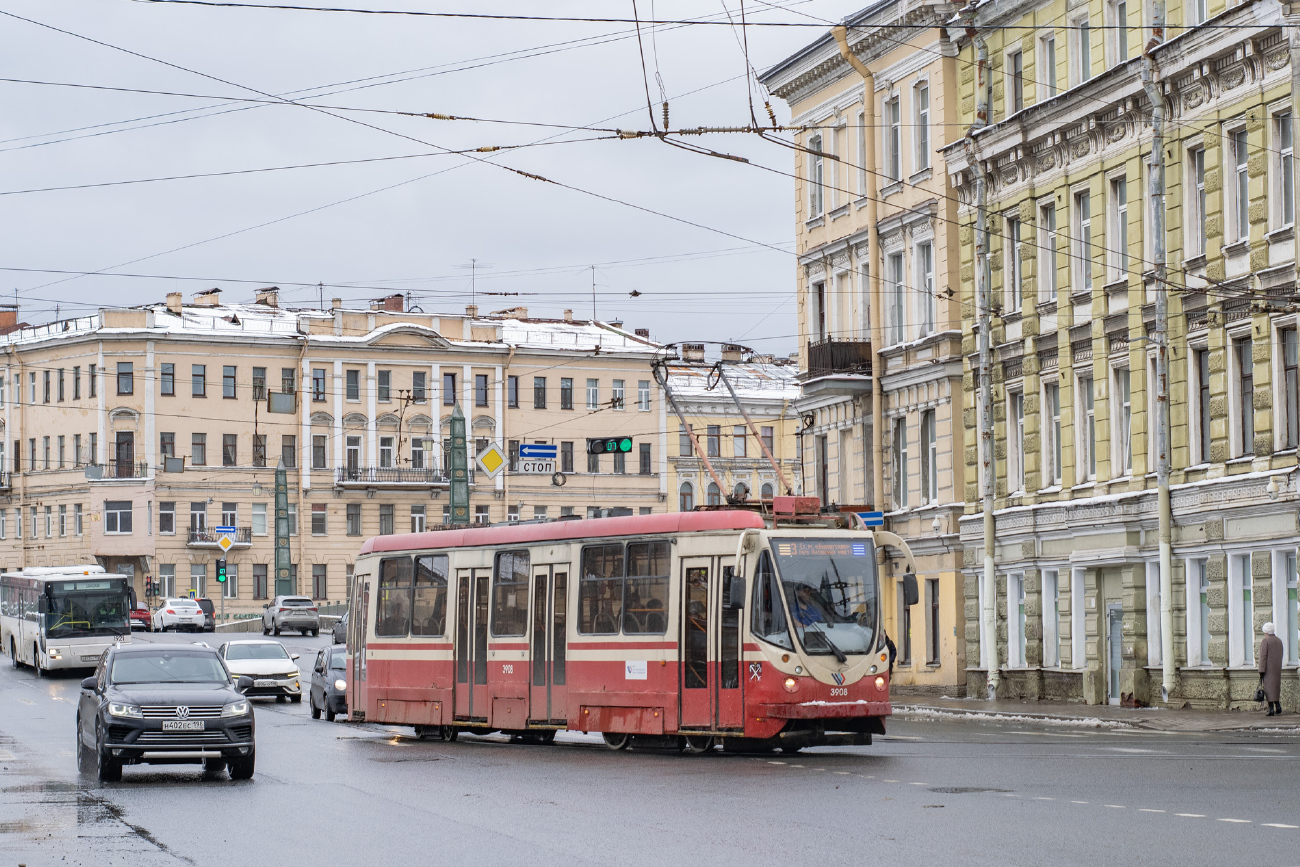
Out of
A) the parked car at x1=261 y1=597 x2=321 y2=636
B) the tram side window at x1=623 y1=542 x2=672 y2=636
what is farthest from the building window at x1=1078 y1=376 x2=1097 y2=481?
the parked car at x1=261 y1=597 x2=321 y2=636

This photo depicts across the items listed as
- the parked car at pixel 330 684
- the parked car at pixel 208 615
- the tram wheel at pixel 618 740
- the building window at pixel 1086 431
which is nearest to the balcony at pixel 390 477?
the parked car at pixel 208 615

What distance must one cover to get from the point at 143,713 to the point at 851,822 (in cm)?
889

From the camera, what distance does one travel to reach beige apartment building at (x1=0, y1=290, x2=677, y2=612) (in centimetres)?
10244

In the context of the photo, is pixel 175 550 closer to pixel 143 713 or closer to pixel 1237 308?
pixel 1237 308

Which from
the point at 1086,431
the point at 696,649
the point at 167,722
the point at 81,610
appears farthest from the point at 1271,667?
the point at 81,610

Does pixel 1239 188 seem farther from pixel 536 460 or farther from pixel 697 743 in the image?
pixel 536 460

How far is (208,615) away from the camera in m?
90.6

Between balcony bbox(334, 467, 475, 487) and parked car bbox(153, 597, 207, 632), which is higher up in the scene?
balcony bbox(334, 467, 475, 487)

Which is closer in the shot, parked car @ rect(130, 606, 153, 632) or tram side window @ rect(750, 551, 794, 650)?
tram side window @ rect(750, 551, 794, 650)

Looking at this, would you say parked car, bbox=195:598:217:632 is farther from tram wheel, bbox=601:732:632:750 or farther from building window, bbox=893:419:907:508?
tram wheel, bbox=601:732:632:750

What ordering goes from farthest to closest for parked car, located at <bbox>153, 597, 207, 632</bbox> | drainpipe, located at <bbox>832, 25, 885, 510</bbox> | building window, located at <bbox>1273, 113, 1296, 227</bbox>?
parked car, located at <bbox>153, 597, 207, 632</bbox> → drainpipe, located at <bbox>832, 25, 885, 510</bbox> → building window, located at <bbox>1273, 113, 1296, 227</bbox>

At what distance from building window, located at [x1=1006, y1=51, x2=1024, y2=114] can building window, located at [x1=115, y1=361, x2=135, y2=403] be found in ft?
224

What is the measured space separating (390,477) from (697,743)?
80.5m

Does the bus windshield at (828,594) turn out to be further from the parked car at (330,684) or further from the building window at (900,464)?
the building window at (900,464)
